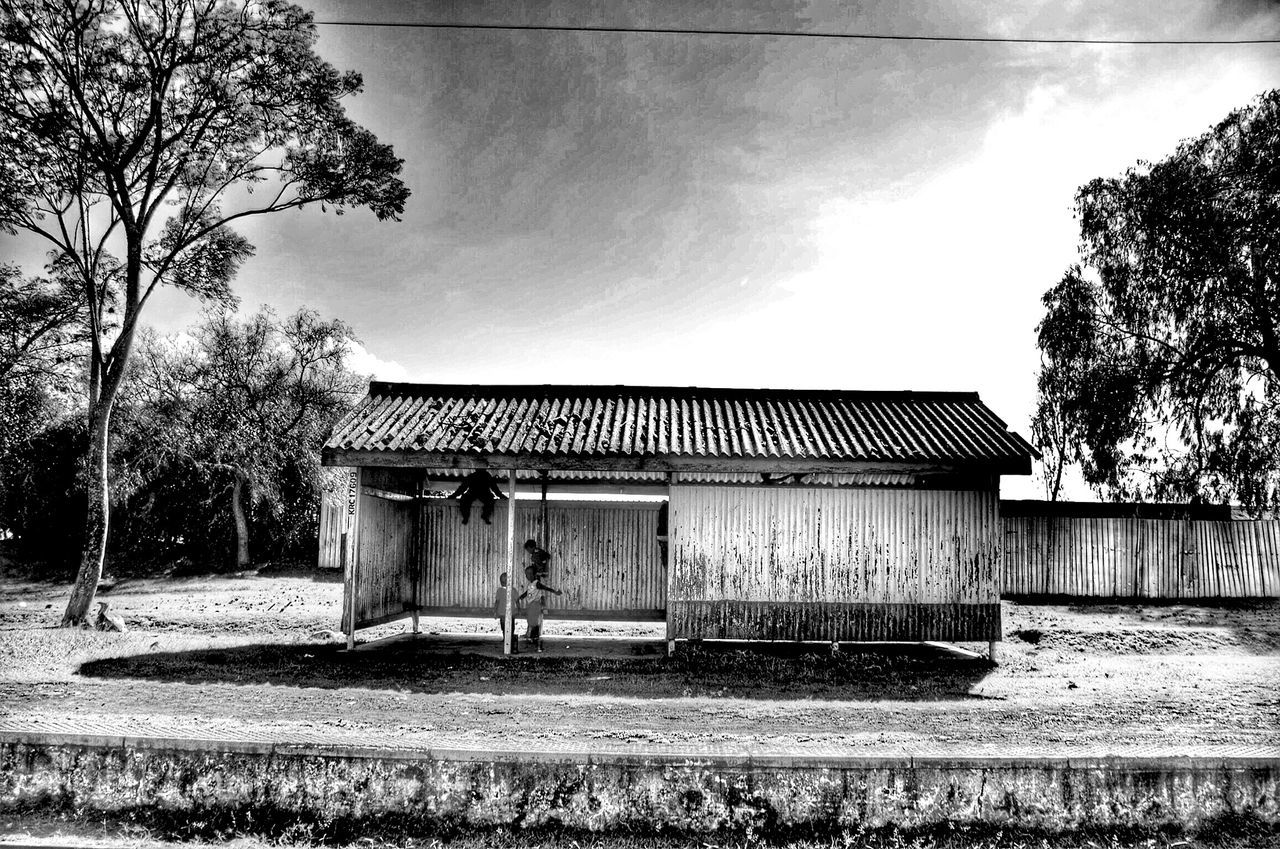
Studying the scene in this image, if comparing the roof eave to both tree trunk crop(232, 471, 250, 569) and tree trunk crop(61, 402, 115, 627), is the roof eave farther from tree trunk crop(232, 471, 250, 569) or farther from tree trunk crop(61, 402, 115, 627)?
tree trunk crop(232, 471, 250, 569)

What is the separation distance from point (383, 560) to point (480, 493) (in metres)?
1.84

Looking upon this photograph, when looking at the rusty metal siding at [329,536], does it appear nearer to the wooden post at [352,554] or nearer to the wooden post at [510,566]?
the wooden post at [352,554]

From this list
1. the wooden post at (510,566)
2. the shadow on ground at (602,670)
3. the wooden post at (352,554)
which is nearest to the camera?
the shadow on ground at (602,670)

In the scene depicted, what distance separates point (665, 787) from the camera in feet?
17.7

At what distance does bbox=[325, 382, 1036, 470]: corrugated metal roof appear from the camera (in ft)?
33.8

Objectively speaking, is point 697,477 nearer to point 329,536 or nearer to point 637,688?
point 637,688

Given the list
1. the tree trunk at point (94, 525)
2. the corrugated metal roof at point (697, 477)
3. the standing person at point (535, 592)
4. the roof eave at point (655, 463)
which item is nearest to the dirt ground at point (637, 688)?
the standing person at point (535, 592)

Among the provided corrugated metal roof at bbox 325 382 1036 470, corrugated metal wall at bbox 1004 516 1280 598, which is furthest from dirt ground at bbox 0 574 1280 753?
corrugated metal wall at bbox 1004 516 1280 598

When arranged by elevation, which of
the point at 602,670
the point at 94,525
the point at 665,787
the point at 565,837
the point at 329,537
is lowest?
the point at 565,837

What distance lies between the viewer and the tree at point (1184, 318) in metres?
15.9

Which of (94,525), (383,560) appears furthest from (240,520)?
(383,560)

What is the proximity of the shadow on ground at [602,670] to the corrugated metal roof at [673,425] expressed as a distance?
2.78m

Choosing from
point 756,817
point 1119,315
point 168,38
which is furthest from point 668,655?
point 1119,315

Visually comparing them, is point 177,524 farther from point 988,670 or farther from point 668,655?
point 988,670
